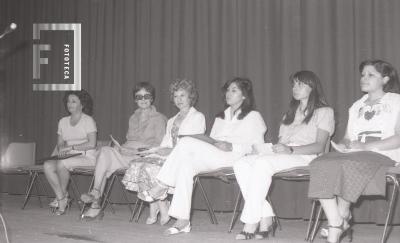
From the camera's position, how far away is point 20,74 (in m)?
7.27

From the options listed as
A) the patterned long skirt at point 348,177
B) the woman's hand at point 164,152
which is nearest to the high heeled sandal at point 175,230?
the woman's hand at point 164,152

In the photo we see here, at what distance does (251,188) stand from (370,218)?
1490mm

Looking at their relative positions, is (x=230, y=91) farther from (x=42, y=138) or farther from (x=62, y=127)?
(x=42, y=138)

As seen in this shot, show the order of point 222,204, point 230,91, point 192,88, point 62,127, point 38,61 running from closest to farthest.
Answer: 1. point 230,91
2. point 192,88
3. point 222,204
4. point 62,127
5. point 38,61

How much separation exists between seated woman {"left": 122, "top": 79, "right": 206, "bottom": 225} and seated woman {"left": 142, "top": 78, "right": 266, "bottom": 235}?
0.50ft

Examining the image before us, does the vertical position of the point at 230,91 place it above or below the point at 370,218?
above

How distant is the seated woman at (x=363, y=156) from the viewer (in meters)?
3.38

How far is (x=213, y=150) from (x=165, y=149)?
0.56m

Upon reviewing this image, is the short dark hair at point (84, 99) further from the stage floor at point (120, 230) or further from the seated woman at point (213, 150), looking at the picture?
the seated woman at point (213, 150)

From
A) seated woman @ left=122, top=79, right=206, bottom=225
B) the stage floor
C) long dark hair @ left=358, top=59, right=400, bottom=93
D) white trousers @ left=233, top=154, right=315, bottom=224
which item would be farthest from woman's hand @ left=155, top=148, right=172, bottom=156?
long dark hair @ left=358, top=59, right=400, bottom=93

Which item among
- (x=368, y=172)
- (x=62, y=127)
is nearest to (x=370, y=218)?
(x=368, y=172)

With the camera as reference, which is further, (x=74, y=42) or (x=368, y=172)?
(x=74, y=42)

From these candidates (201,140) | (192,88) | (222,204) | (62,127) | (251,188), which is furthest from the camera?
(62,127)

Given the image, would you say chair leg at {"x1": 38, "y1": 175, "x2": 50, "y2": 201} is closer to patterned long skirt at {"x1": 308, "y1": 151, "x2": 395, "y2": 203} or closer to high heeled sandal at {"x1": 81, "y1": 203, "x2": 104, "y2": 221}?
high heeled sandal at {"x1": 81, "y1": 203, "x2": 104, "y2": 221}
